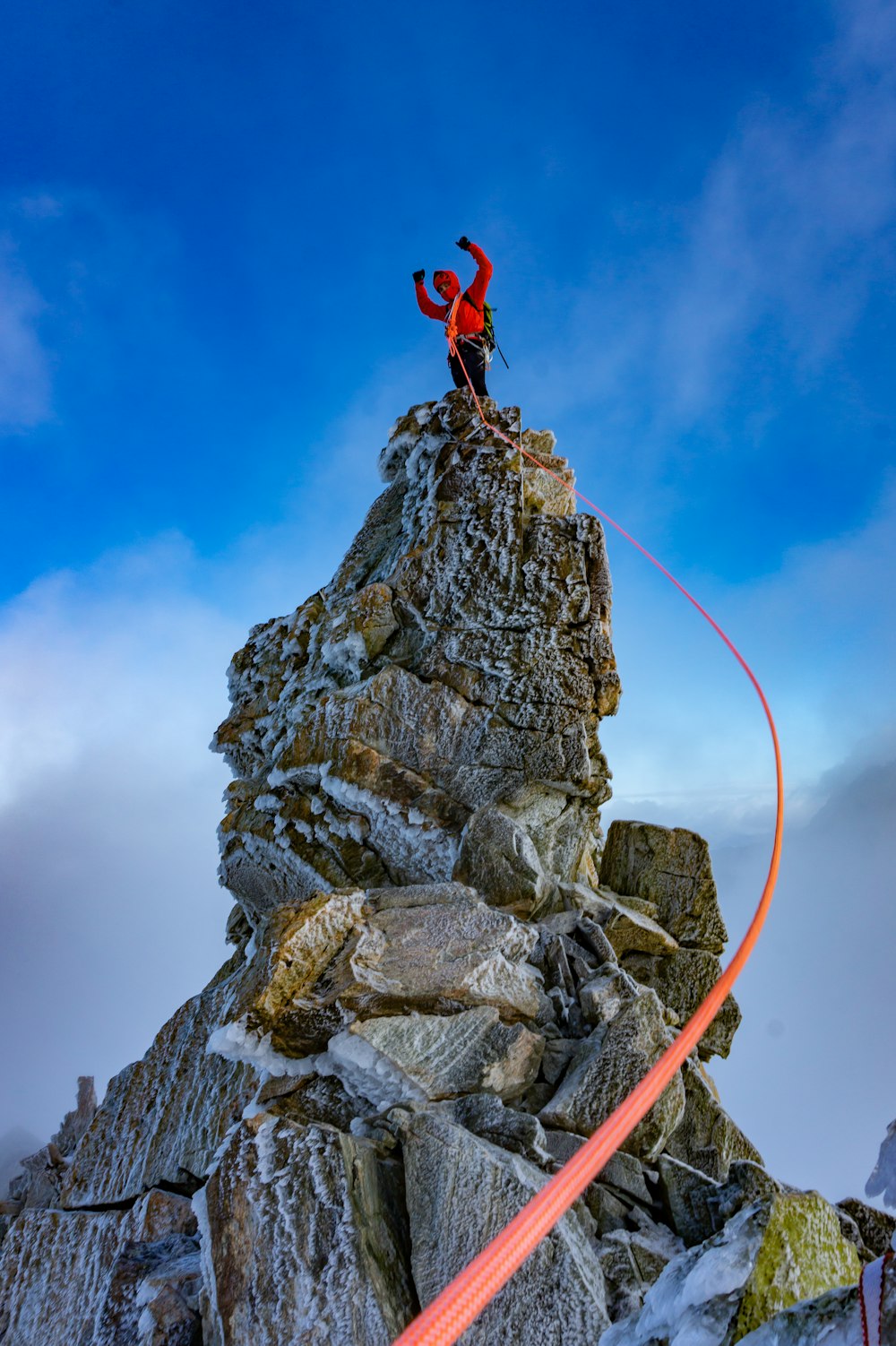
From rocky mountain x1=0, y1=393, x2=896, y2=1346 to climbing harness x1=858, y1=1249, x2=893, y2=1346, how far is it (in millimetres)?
37

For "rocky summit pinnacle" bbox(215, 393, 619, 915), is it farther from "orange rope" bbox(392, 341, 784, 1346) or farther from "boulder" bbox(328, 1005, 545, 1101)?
"orange rope" bbox(392, 341, 784, 1346)

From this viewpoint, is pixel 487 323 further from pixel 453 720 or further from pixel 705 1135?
pixel 705 1135

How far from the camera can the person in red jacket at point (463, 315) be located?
16250 mm

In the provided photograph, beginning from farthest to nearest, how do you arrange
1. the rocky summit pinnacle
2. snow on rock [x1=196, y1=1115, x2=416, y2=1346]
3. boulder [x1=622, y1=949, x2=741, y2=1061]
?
the rocky summit pinnacle < boulder [x1=622, y1=949, x2=741, y2=1061] < snow on rock [x1=196, y1=1115, x2=416, y2=1346]

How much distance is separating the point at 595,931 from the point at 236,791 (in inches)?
290

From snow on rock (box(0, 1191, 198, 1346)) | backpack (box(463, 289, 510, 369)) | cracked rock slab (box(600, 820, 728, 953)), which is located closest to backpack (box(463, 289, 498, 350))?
backpack (box(463, 289, 510, 369))

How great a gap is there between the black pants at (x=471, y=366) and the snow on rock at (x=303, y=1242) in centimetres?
1441

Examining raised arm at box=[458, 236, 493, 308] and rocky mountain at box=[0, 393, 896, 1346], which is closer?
rocky mountain at box=[0, 393, 896, 1346]

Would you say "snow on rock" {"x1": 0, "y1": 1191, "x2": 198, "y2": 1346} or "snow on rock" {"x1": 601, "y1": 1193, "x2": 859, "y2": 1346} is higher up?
"snow on rock" {"x1": 601, "y1": 1193, "x2": 859, "y2": 1346}

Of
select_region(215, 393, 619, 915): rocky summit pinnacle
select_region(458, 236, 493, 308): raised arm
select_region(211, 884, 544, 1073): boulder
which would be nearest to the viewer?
select_region(211, 884, 544, 1073): boulder

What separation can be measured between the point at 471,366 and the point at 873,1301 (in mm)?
16424

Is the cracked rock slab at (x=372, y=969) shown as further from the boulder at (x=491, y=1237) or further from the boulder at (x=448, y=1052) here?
the boulder at (x=491, y=1237)

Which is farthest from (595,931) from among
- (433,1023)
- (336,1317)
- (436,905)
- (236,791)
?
(236,791)

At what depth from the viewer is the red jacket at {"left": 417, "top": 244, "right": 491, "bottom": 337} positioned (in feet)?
53.1
